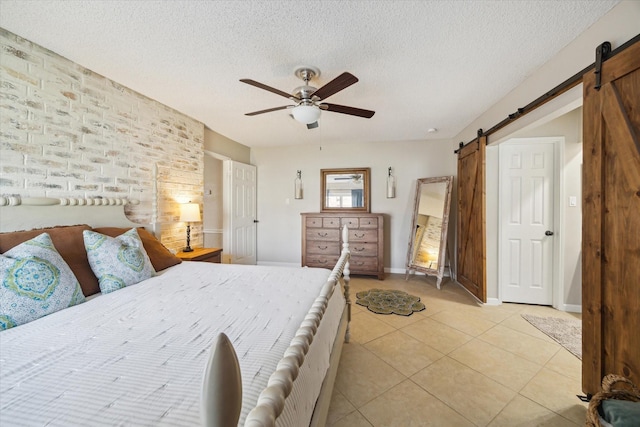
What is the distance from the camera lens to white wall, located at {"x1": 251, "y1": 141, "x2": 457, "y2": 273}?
446 centimetres

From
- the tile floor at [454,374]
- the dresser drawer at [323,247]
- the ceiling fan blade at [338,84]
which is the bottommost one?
the tile floor at [454,374]

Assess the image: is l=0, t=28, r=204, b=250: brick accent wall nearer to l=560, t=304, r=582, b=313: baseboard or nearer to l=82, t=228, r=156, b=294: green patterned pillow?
l=82, t=228, r=156, b=294: green patterned pillow

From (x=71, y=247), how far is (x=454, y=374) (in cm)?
287

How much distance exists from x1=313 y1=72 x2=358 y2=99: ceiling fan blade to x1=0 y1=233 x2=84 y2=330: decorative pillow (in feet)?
6.50

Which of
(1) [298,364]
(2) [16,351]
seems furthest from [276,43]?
(2) [16,351]

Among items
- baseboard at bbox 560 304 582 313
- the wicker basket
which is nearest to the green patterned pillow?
the wicker basket

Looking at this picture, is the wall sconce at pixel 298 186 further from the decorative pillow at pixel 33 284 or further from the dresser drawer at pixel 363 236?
the decorative pillow at pixel 33 284

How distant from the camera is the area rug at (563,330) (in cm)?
219

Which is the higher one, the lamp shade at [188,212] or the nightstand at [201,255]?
the lamp shade at [188,212]

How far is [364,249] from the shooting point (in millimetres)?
4203

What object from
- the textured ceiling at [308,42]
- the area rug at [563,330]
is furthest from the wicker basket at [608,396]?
the textured ceiling at [308,42]

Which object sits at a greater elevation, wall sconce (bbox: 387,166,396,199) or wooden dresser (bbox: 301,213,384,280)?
wall sconce (bbox: 387,166,396,199)

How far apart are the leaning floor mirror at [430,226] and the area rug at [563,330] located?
124cm

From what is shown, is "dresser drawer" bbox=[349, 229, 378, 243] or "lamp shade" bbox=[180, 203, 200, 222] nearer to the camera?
"lamp shade" bbox=[180, 203, 200, 222]
